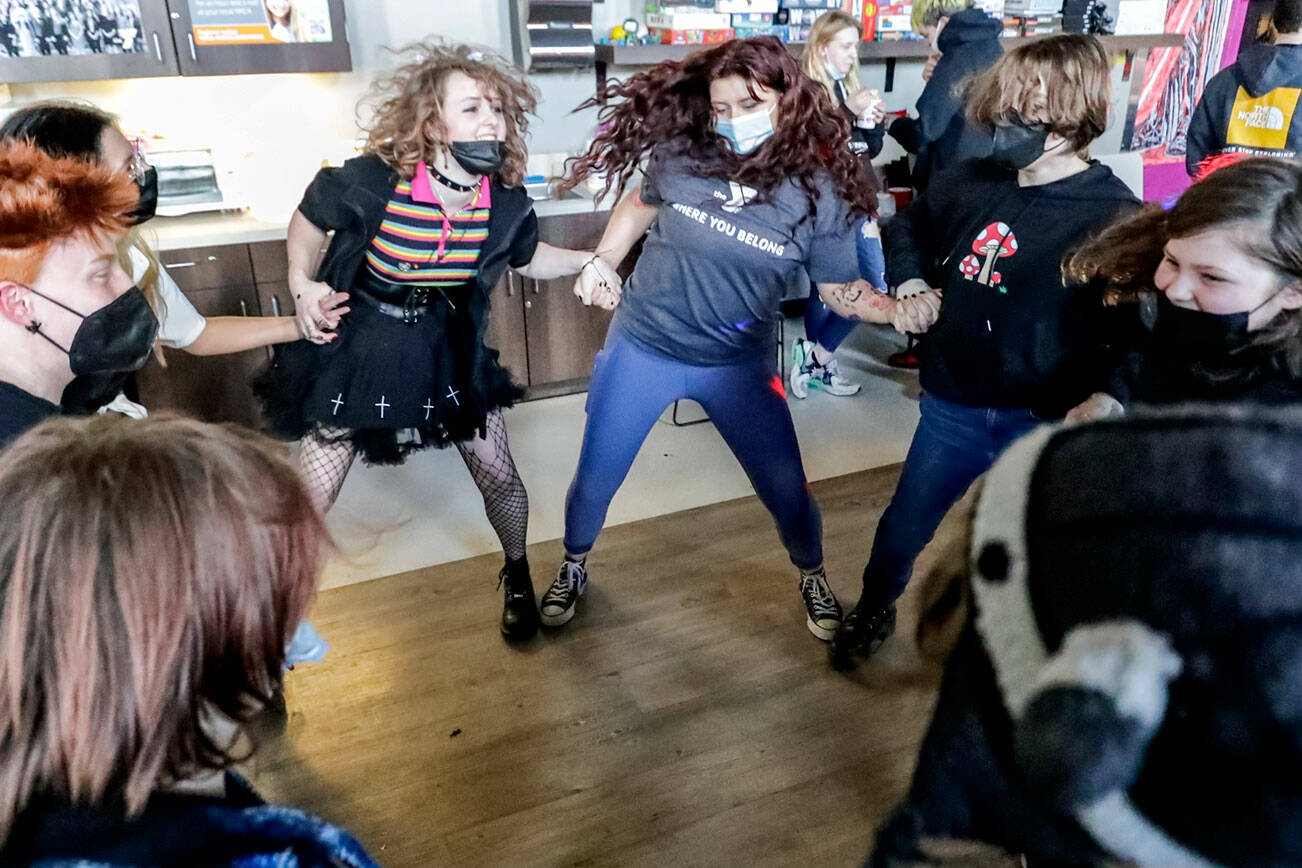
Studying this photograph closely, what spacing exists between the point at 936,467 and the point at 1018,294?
0.41 meters

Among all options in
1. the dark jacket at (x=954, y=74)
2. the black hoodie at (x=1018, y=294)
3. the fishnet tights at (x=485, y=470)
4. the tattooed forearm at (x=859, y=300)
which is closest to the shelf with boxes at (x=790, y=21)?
the dark jacket at (x=954, y=74)

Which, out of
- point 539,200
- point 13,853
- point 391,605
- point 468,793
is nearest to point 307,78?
point 539,200

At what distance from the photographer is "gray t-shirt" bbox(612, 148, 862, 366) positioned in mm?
1982

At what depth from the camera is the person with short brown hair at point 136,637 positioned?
0.67 metres

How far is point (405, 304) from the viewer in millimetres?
2031

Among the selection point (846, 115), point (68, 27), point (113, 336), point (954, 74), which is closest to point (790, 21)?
point (954, 74)

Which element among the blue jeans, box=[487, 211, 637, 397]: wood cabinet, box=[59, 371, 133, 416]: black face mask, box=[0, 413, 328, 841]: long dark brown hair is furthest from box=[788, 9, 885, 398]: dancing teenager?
box=[0, 413, 328, 841]: long dark brown hair

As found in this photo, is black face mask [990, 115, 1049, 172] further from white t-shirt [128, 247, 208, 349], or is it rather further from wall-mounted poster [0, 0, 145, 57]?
wall-mounted poster [0, 0, 145, 57]

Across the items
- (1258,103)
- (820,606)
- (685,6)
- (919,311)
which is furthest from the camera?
(685,6)

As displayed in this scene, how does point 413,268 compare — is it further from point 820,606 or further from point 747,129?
point 820,606

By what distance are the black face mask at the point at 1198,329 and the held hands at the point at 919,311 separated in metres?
0.46

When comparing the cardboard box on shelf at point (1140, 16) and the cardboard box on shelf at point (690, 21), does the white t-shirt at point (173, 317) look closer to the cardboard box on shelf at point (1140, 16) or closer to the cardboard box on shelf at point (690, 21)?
the cardboard box on shelf at point (690, 21)

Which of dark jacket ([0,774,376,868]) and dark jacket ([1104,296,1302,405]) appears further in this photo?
dark jacket ([1104,296,1302,405])

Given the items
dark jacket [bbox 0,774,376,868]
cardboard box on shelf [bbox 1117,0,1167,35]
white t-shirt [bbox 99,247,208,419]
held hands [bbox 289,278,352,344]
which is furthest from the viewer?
cardboard box on shelf [bbox 1117,0,1167,35]
